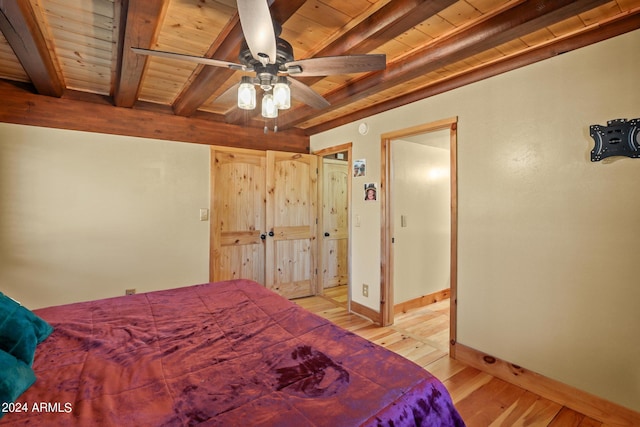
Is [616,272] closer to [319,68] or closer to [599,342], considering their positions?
[599,342]

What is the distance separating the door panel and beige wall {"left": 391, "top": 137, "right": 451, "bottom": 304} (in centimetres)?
138

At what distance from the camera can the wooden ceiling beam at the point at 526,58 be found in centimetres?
174

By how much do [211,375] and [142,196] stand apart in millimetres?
2704

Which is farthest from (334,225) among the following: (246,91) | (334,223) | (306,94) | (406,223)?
(246,91)

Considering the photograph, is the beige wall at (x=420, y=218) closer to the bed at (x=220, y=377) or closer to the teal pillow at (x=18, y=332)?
the bed at (x=220, y=377)


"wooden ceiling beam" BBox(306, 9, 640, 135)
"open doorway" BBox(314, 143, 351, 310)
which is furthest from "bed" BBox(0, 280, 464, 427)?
"open doorway" BBox(314, 143, 351, 310)

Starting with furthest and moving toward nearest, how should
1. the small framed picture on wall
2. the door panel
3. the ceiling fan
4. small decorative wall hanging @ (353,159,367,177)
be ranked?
the door panel < small decorative wall hanging @ (353,159,367,177) < the small framed picture on wall < the ceiling fan

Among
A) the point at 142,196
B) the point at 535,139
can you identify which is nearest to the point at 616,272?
the point at 535,139

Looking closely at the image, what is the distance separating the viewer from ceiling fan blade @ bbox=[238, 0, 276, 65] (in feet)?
3.64

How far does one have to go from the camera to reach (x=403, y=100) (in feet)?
9.90

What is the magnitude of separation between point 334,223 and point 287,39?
10.5 ft

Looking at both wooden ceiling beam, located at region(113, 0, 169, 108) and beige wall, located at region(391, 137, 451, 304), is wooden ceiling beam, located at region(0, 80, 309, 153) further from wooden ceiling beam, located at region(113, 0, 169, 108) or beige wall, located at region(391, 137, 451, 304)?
beige wall, located at region(391, 137, 451, 304)

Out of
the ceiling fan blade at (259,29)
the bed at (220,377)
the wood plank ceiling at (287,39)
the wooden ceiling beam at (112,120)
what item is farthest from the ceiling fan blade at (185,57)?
the wooden ceiling beam at (112,120)

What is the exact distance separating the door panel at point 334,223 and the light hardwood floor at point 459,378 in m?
1.04
